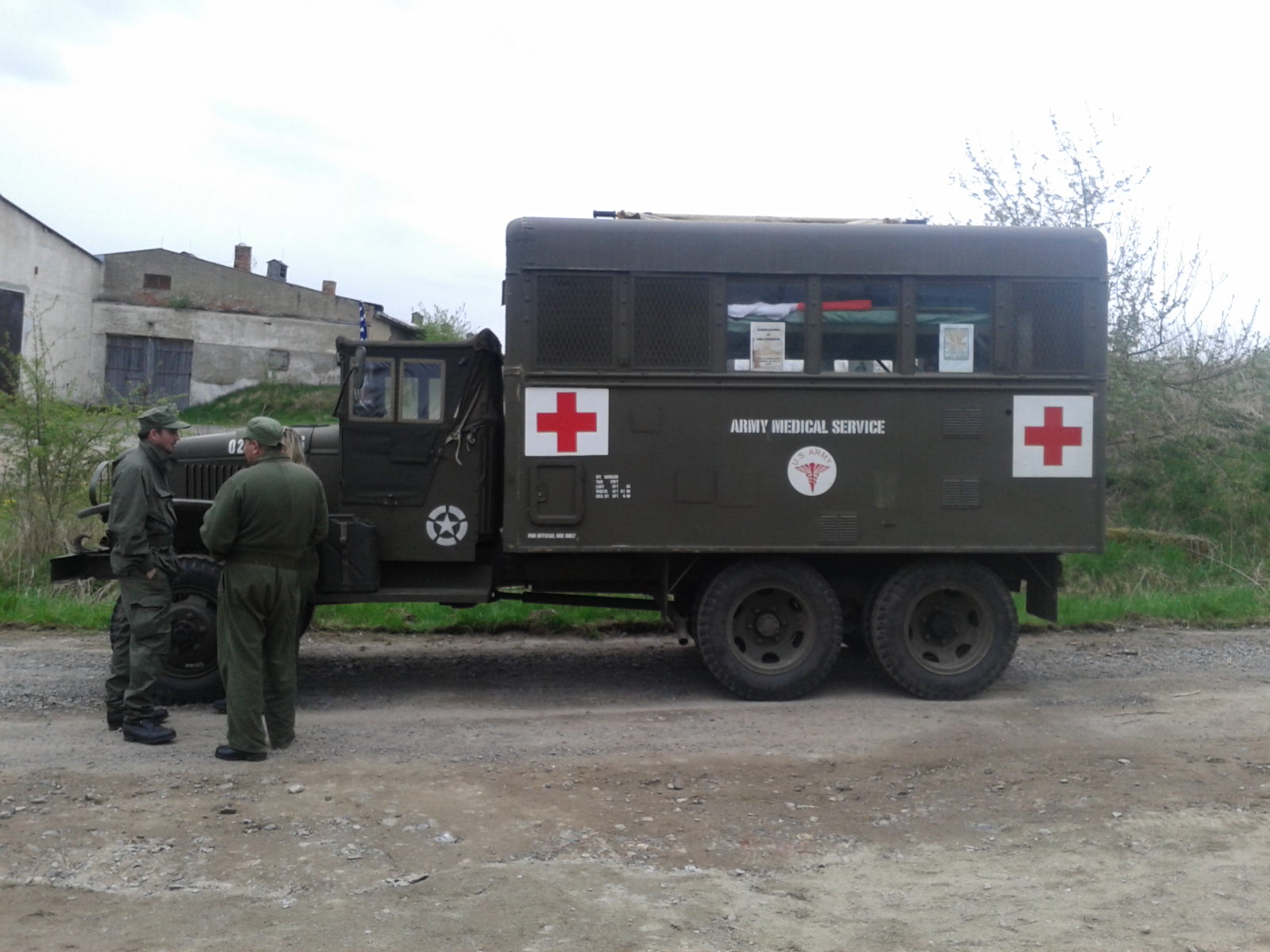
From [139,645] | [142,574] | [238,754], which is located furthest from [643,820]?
[142,574]

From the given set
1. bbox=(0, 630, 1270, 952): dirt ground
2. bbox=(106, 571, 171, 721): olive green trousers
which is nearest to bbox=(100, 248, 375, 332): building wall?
bbox=(0, 630, 1270, 952): dirt ground

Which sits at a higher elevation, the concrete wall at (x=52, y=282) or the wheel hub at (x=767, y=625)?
the concrete wall at (x=52, y=282)

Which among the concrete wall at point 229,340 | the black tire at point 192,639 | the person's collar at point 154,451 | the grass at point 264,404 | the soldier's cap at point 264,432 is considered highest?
the concrete wall at point 229,340

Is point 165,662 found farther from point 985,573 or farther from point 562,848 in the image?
point 985,573

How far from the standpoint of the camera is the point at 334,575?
7.91 metres

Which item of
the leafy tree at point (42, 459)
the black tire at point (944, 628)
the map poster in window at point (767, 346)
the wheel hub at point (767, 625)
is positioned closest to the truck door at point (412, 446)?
the map poster in window at point (767, 346)

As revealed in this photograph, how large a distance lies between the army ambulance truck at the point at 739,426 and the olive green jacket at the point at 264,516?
0.99 meters

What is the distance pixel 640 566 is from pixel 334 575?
2.07 meters

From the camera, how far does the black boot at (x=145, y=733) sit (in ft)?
22.5

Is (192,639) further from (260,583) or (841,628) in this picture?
(841,628)

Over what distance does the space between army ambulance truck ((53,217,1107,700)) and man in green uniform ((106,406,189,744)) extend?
2.13ft

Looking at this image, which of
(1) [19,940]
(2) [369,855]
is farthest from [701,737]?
(1) [19,940]

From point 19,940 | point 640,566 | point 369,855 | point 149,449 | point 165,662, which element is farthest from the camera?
point 640,566

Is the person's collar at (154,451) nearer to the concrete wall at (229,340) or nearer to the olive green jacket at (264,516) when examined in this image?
the olive green jacket at (264,516)
